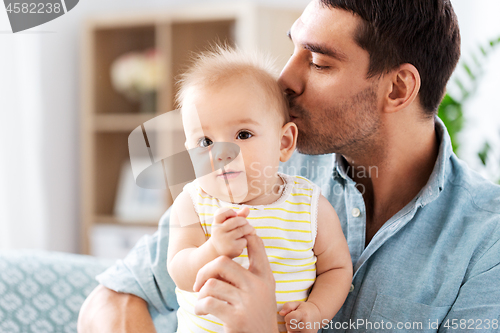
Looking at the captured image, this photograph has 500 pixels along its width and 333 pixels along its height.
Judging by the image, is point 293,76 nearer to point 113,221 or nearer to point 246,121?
point 246,121

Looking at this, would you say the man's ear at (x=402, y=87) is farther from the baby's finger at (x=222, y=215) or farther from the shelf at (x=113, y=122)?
the shelf at (x=113, y=122)

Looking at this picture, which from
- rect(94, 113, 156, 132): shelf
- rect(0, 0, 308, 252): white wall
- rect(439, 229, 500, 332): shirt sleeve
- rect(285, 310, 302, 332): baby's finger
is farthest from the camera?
rect(94, 113, 156, 132): shelf

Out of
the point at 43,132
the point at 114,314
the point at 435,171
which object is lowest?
the point at 43,132

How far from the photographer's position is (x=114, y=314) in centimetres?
94

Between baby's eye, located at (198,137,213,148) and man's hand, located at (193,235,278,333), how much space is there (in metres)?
0.14

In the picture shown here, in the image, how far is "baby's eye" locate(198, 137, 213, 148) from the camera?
59 cm

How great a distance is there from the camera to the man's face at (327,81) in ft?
3.03

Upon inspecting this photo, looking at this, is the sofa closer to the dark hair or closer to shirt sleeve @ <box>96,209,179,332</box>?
shirt sleeve @ <box>96,209,179,332</box>

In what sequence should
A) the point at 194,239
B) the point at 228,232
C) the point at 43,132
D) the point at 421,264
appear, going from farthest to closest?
the point at 43,132
the point at 421,264
the point at 194,239
the point at 228,232

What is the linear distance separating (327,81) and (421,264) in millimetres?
423

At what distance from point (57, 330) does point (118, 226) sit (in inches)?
52.7

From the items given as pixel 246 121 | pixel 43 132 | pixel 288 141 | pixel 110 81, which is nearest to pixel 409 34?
pixel 288 141

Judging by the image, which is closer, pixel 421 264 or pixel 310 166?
pixel 421 264

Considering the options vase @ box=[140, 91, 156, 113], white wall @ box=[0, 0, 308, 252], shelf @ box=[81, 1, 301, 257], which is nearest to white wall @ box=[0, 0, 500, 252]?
white wall @ box=[0, 0, 308, 252]
